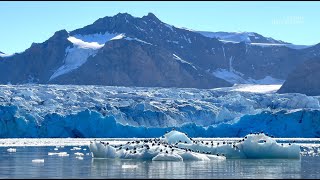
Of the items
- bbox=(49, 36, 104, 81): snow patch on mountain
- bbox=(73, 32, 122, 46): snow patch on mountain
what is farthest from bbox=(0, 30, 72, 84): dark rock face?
bbox=(73, 32, 122, 46): snow patch on mountain

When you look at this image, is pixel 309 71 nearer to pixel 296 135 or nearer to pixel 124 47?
pixel 124 47

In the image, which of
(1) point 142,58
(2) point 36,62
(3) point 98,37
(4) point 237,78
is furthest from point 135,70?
(4) point 237,78

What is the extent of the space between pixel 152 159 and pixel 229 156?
5.26 metres

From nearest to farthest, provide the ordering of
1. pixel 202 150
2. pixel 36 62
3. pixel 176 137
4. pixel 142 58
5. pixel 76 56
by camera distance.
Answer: pixel 202 150, pixel 176 137, pixel 142 58, pixel 76 56, pixel 36 62

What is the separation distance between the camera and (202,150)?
36.6 m

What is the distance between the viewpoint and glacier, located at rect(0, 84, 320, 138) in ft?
227

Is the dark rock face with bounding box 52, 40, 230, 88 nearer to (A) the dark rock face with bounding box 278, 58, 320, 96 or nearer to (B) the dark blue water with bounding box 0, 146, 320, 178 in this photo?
(A) the dark rock face with bounding box 278, 58, 320, 96

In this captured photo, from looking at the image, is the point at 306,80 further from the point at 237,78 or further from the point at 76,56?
the point at 237,78

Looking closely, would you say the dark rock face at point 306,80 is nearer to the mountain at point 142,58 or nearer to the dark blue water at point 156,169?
the mountain at point 142,58

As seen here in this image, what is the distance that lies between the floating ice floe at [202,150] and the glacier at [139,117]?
32556 mm

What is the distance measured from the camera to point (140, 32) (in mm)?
170625

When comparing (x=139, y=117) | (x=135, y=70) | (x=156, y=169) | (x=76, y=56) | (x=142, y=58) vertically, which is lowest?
(x=156, y=169)

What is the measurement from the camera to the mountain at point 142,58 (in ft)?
481

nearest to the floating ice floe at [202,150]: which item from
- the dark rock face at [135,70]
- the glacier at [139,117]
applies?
the glacier at [139,117]
